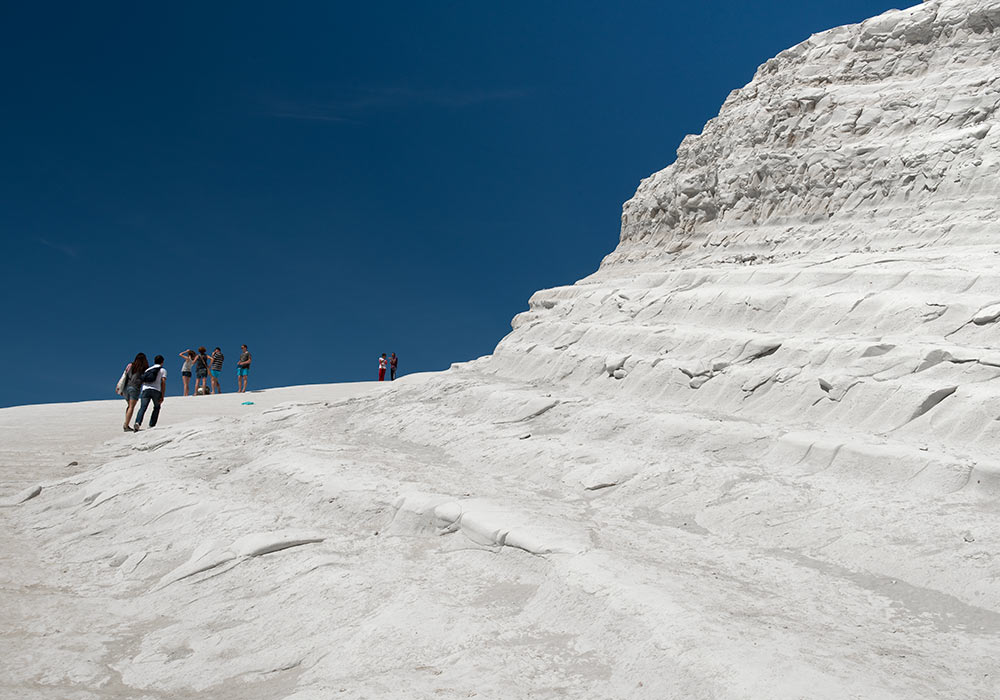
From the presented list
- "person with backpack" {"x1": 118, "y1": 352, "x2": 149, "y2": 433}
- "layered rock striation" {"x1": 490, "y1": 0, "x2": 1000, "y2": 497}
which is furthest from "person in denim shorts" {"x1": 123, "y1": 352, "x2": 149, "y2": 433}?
"layered rock striation" {"x1": 490, "y1": 0, "x2": 1000, "y2": 497}

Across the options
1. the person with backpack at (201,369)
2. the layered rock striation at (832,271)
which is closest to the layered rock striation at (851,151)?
the layered rock striation at (832,271)

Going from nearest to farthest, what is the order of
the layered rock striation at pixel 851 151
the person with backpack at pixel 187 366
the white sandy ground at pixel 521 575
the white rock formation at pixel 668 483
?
the white sandy ground at pixel 521 575 → the white rock formation at pixel 668 483 → the layered rock striation at pixel 851 151 → the person with backpack at pixel 187 366

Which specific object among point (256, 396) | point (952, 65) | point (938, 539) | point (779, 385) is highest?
point (952, 65)

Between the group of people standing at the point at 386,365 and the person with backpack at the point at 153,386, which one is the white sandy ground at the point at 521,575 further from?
the group of people standing at the point at 386,365

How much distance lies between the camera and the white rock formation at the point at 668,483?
15.0 ft

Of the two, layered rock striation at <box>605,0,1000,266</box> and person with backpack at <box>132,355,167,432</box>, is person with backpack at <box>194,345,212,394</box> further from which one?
layered rock striation at <box>605,0,1000,266</box>

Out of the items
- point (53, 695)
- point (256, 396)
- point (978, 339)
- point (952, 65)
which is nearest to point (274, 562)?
point (53, 695)

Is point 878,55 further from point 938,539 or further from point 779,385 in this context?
point 938,539

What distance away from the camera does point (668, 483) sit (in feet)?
24.2

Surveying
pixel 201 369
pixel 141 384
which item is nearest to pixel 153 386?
pixel 141 384

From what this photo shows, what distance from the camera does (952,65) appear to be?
12609 millimetres

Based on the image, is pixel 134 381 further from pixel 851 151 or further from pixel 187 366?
pixel 851 151

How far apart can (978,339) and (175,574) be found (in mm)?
8603

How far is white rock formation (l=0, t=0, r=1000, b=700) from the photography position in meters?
4.59
